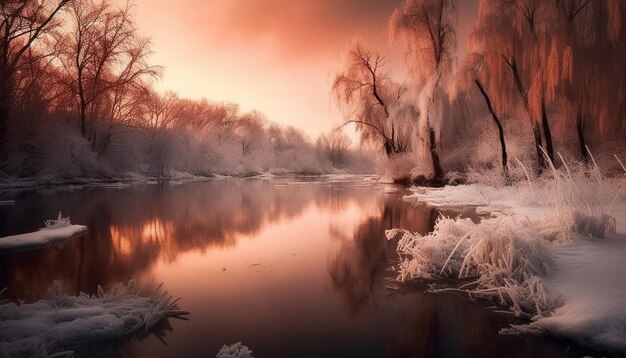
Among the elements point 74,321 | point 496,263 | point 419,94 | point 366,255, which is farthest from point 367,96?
point 74,321

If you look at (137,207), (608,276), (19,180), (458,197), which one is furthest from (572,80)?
(19,180)

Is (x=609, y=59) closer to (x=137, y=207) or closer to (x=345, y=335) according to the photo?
Answer: (x=345, y=335)

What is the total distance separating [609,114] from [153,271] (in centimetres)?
1369

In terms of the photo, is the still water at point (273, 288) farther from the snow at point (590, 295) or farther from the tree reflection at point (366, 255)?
the snow at point (590, 295)

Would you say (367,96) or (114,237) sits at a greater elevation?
(367,96)

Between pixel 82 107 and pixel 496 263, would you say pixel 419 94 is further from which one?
pixel 82 107

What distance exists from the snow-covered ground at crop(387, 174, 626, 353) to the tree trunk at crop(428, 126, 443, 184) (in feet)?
38.4

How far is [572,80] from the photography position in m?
11.0

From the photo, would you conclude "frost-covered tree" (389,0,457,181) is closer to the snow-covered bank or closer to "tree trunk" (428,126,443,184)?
"tree trunk" (428,126,443,184)

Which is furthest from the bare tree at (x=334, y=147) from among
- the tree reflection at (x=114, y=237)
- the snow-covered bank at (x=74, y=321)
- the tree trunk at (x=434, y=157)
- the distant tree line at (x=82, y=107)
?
the snow-covered bank at (x=74, y=321)

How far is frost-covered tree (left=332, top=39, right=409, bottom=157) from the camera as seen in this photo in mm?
20391

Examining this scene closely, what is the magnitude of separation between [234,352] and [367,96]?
66.6 ft

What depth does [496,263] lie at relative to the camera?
3801 millimetres

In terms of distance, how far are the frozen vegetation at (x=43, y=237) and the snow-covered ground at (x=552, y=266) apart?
5.65 meters
